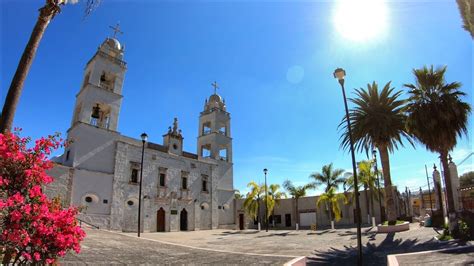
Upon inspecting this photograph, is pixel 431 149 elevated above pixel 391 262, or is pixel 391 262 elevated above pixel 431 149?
pixel 431 149

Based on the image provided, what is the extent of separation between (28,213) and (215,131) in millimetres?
34751

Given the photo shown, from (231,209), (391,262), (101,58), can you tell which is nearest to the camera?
(391,262)

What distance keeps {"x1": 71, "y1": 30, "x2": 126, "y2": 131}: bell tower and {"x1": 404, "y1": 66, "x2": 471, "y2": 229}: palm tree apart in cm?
2489

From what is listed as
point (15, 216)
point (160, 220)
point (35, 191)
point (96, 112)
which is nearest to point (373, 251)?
point (35, 191)

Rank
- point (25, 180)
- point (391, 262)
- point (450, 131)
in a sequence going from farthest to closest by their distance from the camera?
point (450, 131) → point (391, 262) → point (25, 180)

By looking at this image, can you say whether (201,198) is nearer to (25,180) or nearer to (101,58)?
(101,58)

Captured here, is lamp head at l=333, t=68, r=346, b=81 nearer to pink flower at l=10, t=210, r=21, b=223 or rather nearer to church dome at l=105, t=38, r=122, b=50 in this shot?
pink flower at l=10, t=210, r=21, b=223

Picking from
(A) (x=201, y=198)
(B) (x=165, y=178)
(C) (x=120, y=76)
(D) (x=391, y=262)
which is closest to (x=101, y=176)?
(B) (x=165, y=178)

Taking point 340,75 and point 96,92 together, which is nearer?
point 340,75

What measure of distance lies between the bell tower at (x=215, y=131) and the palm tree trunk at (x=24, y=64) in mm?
31249

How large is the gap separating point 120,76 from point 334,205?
2651 cm

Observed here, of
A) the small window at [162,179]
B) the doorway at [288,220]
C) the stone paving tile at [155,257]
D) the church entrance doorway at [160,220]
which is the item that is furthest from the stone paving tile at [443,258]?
the doorway at [288,220]

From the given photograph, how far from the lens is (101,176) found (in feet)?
86.2

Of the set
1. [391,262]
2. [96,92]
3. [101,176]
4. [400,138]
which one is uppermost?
[96,92]
